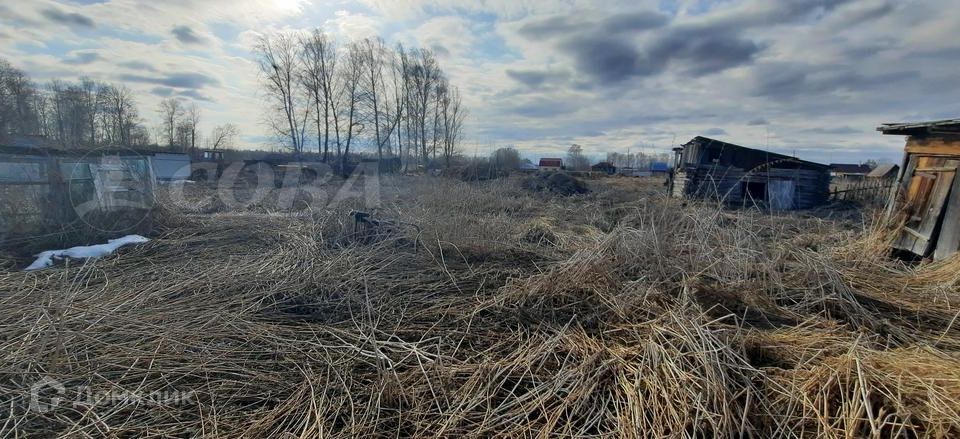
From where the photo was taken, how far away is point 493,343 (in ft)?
10.3

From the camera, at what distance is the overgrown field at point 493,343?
2164 millimetres

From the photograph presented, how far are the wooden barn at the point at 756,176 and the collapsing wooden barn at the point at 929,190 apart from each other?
34.1 feet

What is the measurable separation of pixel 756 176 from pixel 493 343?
59.1 ft

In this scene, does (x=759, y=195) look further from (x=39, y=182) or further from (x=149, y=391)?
(x=39, y=182)

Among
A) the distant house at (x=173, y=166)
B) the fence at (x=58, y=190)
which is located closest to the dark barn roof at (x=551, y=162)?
the distant house at (x=173, y=166)

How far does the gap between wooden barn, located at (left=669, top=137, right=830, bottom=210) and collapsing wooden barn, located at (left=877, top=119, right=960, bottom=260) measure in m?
10.4

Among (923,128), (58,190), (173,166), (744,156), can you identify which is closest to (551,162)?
(744,156)

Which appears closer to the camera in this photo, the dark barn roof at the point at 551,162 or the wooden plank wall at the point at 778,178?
the wooden plank wall at the point at 778,178

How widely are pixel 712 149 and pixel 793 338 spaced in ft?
56.7

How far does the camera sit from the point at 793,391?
2191 millimetres

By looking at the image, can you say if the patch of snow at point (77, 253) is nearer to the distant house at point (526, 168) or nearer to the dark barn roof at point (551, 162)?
the distant house at point (526, 168)

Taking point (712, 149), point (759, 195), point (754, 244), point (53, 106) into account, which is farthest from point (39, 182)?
point (53, 106)

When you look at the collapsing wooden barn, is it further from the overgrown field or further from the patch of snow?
the patch of snow

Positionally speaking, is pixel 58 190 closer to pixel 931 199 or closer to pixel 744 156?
pixel 931 199
